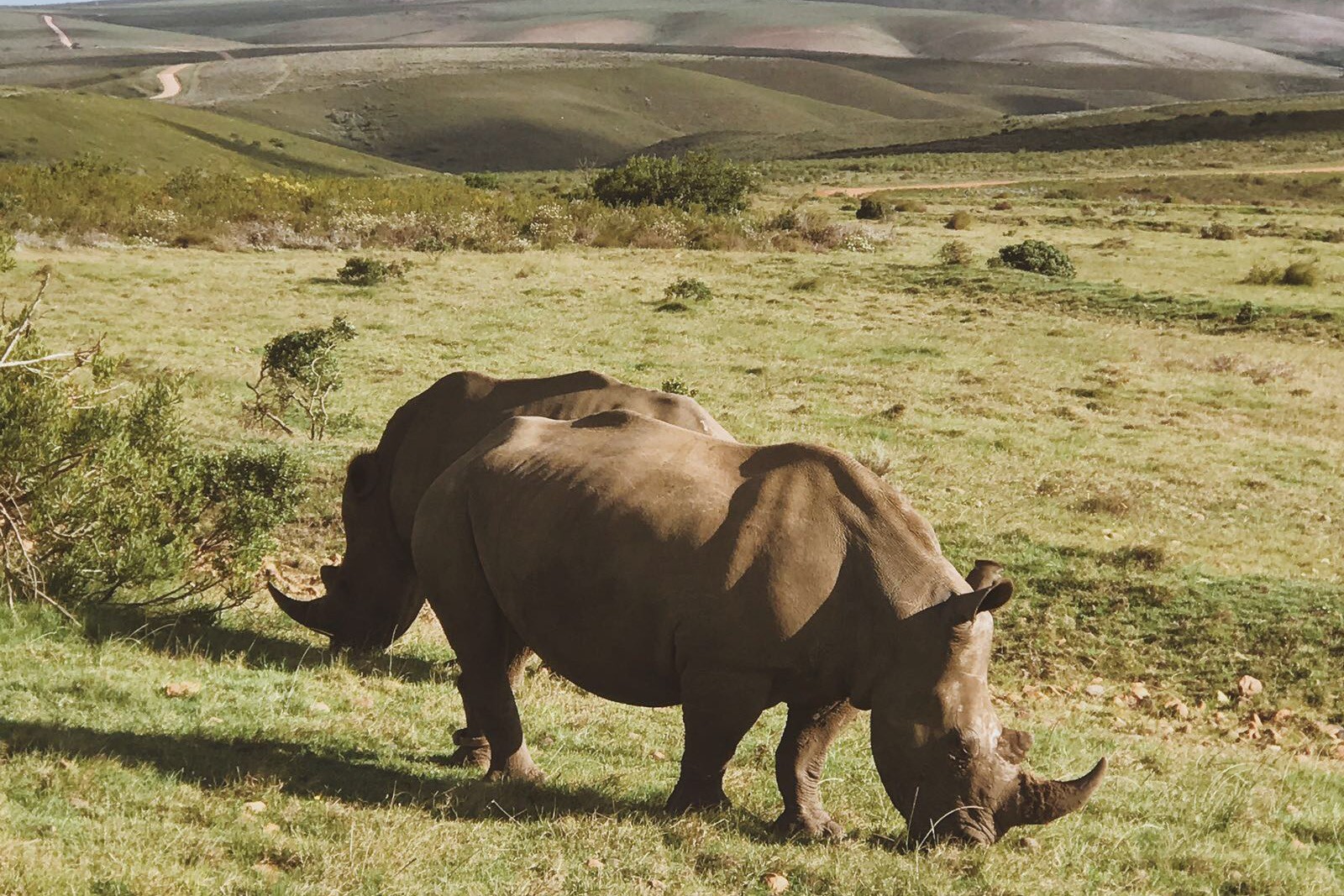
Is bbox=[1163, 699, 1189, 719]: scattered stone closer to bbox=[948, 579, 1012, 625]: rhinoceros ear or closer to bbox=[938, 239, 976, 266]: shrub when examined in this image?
bbox=[948, 579, 1012, 625]: rhinoceros ear

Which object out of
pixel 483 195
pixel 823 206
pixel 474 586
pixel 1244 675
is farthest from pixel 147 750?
pixel 823 206

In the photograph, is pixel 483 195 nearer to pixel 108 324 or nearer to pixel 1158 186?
pixel 108 324

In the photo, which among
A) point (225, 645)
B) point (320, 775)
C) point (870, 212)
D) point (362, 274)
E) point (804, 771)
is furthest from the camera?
point (870, 212)

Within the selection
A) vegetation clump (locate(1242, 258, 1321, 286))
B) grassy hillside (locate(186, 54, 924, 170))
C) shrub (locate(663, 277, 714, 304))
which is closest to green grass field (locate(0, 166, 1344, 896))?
vegetation clump (locate(1242, 258, 1321, 286))

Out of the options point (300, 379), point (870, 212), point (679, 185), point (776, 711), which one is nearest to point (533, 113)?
point (679, 185)

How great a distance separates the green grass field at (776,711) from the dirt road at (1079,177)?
116 feet

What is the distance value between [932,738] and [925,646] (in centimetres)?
41

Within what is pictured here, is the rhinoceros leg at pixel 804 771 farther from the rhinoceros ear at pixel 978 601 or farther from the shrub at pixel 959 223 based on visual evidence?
the shrub at pixel 959 223

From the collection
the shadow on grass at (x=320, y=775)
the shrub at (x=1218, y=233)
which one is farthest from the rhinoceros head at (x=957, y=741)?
the shrub at (x=1218, y=233)

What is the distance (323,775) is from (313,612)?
2.93m

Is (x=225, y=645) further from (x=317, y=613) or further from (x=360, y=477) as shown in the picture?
(x=360, y=477)

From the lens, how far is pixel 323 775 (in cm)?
695

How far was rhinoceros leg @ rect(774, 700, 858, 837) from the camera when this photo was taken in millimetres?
6539

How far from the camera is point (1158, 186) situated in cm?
6397
